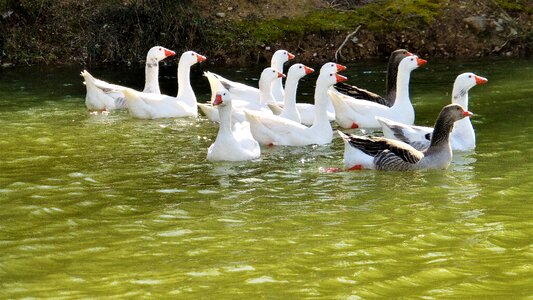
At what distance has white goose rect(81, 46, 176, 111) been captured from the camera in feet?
56.5

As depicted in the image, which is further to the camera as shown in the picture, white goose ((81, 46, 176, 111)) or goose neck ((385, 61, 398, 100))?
white goose ((81, 46, 176, 111))

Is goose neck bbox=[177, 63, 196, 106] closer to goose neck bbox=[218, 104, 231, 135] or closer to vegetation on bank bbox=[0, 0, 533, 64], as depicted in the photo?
goose neck bbox=[218, 104, 231, 135]

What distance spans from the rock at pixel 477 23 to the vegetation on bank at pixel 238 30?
26 millimetres

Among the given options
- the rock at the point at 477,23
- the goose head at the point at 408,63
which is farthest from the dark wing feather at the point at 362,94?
the rock at the point at 477,23

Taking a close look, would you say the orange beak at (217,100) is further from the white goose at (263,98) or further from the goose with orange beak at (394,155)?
the white goose at (263,98)

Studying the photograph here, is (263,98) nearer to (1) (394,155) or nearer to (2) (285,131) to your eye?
(2) (285,131)

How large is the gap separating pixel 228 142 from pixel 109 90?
5748mm

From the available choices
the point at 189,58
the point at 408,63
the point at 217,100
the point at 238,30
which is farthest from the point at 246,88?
the point at 238,30

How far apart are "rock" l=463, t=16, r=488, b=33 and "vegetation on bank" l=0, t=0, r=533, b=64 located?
0.03m

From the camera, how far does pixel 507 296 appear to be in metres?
6.91

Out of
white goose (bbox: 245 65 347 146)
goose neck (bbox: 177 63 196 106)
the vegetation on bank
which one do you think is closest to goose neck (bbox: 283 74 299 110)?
white goose (bbox: 245 65 347 146)

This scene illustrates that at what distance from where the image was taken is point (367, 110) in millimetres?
15320

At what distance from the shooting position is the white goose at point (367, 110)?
1510 cm

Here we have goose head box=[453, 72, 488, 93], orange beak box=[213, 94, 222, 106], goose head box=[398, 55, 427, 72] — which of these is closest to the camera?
orange beak box=[213, 94, 222, 106]
